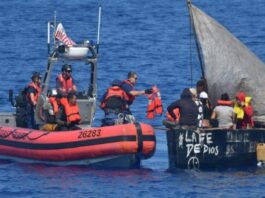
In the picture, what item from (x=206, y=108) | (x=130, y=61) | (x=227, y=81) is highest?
(x=227, y=81)

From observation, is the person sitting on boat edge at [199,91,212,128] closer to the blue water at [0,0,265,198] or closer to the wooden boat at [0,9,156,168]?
the blue water at [0,0,265,198]

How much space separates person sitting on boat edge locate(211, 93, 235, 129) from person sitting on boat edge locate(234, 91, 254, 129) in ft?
0.73

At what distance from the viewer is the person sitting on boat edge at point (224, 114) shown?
33.3 meters

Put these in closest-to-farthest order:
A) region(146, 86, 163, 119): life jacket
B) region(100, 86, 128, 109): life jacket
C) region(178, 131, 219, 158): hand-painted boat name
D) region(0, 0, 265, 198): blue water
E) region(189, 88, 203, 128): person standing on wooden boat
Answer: region(0, 0, 265, 198): blue water, region(178, 131, 219, 158): hand-painted boat name, region(189, 88, 203, 128): person standing on wooden boat, region(146, 86, 163, 119): life jacket, region(100, 86, 128, 109): life jacket

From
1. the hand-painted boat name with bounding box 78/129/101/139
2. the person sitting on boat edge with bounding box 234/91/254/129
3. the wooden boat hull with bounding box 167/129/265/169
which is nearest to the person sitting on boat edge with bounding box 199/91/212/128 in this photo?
the person sitting on boat edge with bounding box 234/91/254/129

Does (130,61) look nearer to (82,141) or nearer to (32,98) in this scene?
(32,98)

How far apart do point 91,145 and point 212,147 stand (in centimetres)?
252

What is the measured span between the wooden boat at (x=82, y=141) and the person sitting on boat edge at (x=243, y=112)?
6.74 feet

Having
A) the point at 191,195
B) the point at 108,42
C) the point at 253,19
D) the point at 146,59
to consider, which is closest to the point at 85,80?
the point at 146,59

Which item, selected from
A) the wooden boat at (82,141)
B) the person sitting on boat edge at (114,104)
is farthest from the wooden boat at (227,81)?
the person sitting on boat edge at (114,104)

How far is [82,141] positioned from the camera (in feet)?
108

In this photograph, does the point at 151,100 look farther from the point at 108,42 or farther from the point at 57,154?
the point at 108,42

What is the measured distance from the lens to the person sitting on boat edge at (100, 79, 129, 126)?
112ft

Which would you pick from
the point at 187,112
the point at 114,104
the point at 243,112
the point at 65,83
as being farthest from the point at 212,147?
the point at 65,83
